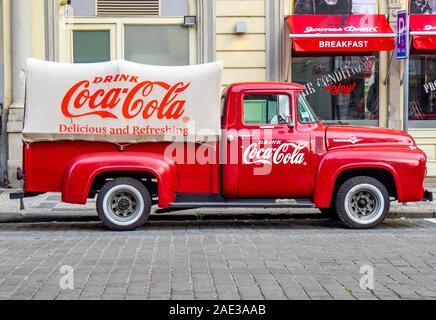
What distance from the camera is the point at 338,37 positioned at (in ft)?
52.2

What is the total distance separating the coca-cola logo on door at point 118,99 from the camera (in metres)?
10.6

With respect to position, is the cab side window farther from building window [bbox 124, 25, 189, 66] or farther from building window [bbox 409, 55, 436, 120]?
building window [bbox 409, 55, 436, 120]

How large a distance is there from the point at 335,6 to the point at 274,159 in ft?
23.6

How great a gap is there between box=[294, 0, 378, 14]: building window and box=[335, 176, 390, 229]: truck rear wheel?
6911mm

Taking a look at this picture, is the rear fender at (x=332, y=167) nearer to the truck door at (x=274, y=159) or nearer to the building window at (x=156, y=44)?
the truck door at (x=274, y=159)

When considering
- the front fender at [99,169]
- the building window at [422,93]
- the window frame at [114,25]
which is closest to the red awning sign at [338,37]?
the building window at [422,93]

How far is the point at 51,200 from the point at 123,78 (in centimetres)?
425

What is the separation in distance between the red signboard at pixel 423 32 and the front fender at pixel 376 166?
5.93 metres

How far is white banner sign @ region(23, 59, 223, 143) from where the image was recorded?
10.6m

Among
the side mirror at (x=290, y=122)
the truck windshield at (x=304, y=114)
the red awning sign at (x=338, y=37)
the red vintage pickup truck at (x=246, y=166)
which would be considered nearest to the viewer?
the red vintage pickup truck at (x=246, y=166)
